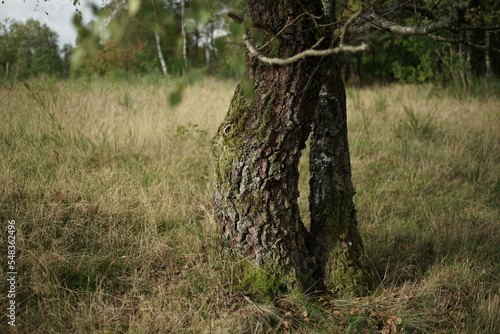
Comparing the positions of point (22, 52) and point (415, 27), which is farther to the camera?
point (22, 52)

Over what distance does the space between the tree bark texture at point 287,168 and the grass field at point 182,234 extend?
178 mm

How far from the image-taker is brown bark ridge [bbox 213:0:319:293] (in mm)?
2139

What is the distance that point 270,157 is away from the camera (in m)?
2.24

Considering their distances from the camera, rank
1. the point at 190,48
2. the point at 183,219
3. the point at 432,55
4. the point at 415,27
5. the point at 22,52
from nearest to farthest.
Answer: the point at 190,48, the point at 415,27, the point at 183,219, the point at 22,52, the point at 432,55

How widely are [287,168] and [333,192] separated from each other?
44 centimetres

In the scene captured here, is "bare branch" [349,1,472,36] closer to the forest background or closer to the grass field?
the forest background

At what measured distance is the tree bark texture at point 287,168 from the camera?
2.15 metres

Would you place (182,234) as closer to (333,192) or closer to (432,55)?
(333,192)

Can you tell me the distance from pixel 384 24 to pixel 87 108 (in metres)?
4.50

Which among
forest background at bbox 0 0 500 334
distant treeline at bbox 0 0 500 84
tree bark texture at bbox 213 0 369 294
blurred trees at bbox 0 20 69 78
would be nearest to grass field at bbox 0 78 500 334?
forest background at bbox 0 0 500 334

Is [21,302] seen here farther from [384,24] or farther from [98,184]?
[384,24]

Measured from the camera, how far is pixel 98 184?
337cm

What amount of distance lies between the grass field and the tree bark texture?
18 cm

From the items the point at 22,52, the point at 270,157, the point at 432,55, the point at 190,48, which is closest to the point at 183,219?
the point at 270,157
